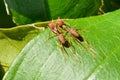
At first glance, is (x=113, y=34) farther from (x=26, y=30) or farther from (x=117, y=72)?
(x=26, y=30)

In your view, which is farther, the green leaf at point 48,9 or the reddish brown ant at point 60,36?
the green leaf at point 48,9

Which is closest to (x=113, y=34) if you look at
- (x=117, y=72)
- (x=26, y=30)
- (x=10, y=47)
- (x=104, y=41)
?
(x=104, y=41)

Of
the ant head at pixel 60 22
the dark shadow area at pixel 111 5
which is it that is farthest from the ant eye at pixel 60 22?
the dark shadow area at pixel 111 5

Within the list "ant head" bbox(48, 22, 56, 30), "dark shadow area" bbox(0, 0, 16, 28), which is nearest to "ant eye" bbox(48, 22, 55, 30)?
A: "ant head" bbox(48, 22, 56, 30)

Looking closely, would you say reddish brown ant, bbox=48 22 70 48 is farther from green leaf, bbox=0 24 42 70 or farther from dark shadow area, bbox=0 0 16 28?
dark shadow area, bbox=0 0 16 28

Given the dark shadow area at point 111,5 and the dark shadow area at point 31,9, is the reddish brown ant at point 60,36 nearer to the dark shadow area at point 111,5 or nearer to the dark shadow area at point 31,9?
the dark shadow area at point 31,9

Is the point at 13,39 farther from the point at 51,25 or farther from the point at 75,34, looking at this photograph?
the point at 75,34

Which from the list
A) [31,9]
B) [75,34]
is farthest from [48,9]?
[75,34]
